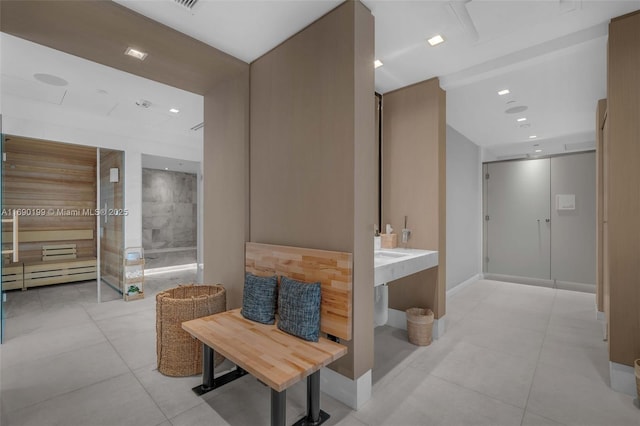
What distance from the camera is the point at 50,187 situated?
17.8 feet

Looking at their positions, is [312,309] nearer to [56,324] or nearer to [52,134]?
[56,324]

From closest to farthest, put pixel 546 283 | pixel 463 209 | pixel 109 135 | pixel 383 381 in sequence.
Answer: pixel 383 381
pixel 109 135
pixel 463 209
pixel 546 283

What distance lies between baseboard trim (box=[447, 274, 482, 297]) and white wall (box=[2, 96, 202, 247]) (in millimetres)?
5004

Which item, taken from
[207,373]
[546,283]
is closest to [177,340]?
[207,373]

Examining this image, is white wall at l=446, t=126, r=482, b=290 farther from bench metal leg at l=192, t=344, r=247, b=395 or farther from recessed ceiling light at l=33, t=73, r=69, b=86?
recessed ceiling light at l=33, t=73, r=69, b=86

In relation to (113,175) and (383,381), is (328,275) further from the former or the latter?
(113,175)

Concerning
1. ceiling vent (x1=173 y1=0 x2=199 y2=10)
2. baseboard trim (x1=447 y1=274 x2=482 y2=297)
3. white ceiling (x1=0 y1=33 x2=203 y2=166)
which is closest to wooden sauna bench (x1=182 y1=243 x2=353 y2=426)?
ceiling vent (x1=173 y1=0 x2=199 y2=10)

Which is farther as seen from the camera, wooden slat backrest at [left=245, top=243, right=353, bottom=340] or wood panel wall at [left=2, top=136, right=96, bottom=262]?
wood panel wall at [left=2, top=136, right=96, bottom=262]

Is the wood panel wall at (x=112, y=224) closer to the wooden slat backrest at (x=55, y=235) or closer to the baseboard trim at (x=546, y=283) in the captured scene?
the wooden slat backrest at (x=55, y=235)

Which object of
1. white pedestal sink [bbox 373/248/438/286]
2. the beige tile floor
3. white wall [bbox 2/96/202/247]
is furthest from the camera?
white wall [bbox 2/96/202/247]

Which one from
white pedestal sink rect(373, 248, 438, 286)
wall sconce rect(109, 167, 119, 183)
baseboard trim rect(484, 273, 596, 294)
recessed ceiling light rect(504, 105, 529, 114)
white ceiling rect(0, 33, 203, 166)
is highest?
white ceiling rect(0, 33, 203, 166)

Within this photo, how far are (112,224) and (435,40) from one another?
5070 mm

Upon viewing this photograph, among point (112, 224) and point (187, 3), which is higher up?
point (187, 3)

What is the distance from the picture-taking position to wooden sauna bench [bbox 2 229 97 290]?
5.07 meters
